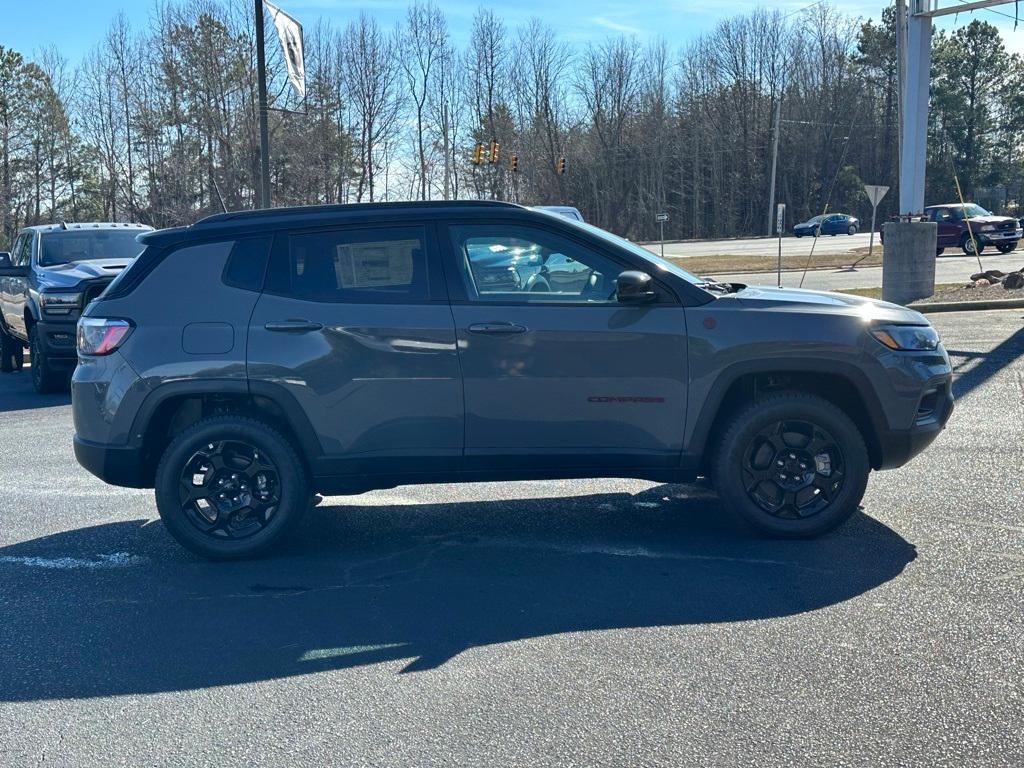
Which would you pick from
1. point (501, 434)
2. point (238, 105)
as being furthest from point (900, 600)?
point (238, 105)

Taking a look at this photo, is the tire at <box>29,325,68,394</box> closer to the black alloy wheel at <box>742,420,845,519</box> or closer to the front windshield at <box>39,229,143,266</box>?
the front windshield at <box>39,229,143,266</box>

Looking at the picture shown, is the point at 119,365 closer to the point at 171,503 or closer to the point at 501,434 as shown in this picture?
the point at 171,503

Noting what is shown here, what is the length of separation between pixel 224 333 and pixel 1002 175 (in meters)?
84.5

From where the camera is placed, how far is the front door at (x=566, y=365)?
560 cm

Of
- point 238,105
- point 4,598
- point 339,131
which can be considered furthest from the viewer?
point 339,131

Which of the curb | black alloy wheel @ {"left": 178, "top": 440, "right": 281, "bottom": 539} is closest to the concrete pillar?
the curb

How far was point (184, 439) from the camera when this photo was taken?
5754 millimetres

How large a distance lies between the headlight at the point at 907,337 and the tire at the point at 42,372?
427 inches

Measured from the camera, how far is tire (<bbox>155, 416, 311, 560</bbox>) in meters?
5.74

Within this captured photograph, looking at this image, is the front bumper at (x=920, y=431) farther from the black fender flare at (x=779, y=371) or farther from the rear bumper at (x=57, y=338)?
the rear bumper at (x=57, y=338)

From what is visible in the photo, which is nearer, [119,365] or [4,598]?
[4,598]

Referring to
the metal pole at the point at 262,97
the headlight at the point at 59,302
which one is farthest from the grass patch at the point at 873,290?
the headlight at the point at 59,302

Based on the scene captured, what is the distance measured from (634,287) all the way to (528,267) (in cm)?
62

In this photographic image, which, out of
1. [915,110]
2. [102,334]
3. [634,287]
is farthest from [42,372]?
[915,110]
